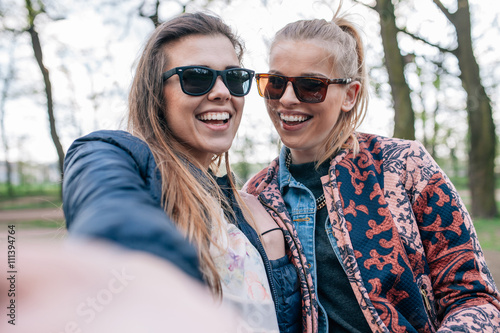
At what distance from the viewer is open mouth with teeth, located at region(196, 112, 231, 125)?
1.89 m

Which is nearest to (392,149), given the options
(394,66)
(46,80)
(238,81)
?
(238,81)

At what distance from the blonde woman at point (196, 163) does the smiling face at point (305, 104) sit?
11.7 inches

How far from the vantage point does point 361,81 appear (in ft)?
8.06

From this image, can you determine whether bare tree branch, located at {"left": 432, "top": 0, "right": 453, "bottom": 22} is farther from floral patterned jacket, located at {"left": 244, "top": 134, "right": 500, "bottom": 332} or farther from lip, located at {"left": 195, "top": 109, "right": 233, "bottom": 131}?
lip, located at {"left": 195, "top": 109, "right": 233, "bottom": 131}

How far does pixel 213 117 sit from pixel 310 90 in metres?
0.64

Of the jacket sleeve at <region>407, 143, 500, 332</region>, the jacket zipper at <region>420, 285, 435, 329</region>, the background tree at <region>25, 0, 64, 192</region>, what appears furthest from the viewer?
the background tree at <region>25, 0, 64, 192</region>

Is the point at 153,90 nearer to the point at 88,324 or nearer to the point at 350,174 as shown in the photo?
the point at 350,174

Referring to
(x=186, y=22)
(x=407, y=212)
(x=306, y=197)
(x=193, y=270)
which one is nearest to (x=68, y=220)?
(x=193, y=270)

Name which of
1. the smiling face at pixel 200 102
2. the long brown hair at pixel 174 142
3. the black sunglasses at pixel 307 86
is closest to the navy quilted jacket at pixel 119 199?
the long brown hair at pixel 174 142

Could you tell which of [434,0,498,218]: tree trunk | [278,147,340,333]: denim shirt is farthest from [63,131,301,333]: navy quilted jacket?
[434,0,498,218]: tree trunk

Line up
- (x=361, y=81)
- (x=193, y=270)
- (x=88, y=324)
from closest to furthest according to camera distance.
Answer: (x=88, y=324)
(x=193, y=270)
(x=361, y=81)

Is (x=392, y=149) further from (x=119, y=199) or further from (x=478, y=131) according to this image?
(x=478, y=131)

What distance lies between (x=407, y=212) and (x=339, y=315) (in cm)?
64

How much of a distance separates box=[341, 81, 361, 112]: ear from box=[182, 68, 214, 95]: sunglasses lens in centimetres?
97
